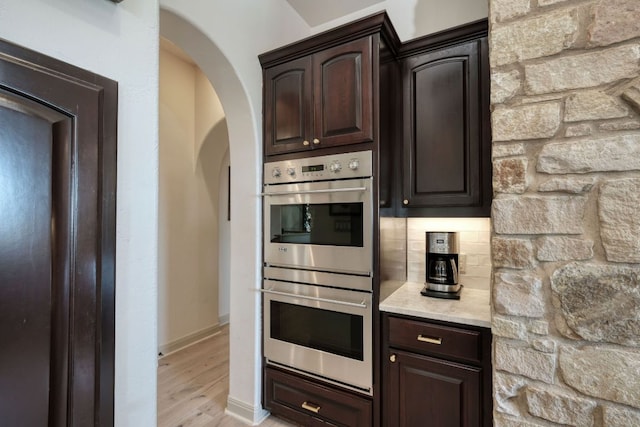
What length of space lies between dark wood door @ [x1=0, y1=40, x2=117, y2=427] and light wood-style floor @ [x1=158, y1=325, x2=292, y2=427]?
120 centimetres

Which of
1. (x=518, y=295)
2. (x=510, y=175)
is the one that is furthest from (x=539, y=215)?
(x=518, y=295)

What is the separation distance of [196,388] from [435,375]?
1.95 meters

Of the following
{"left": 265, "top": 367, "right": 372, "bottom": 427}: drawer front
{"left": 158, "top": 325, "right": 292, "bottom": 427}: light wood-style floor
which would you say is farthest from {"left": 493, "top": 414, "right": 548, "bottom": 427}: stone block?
{"left": 158, "top": 325, "right": 292, "bottom": 427}: light wood-style floor

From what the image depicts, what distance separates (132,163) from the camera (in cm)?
124

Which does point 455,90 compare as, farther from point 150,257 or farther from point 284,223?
point 150,257

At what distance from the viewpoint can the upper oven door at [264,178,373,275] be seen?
1.76 m

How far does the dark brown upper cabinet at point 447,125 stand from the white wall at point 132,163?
1.46 meters

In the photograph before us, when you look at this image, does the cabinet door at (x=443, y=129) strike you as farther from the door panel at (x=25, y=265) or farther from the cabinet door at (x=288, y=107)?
the door panel at (x=25, y=265)

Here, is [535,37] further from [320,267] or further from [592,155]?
[320,267]

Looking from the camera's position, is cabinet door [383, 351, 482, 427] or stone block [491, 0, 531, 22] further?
cabinet door [383, 351, 482, 427]

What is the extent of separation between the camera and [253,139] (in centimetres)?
212

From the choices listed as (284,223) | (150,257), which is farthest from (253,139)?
(150,257)

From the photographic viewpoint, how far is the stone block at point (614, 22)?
1028mm

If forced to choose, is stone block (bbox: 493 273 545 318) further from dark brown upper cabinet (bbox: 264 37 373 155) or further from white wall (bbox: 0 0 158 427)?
white wall (bbox: 0 0 158 427)
